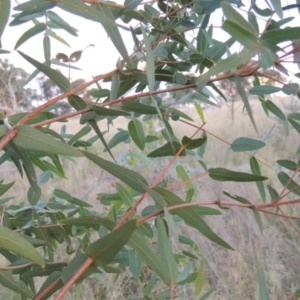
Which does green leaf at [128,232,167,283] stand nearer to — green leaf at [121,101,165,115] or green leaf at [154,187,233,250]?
green leaf at [154,187,233,250]

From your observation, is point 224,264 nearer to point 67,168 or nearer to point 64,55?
point 64,55

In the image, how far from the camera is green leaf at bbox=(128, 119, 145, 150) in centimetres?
60

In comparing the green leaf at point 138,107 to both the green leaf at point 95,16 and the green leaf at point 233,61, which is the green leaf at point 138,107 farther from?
the green leaf at point 233,61

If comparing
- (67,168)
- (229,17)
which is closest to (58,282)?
(229,17)

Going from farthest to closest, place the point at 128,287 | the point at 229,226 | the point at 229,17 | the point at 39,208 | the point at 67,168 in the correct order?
the point at 67,168 → the point at 229,226 → the point at 128,287 → the point at 39,208 → the point at 229,17

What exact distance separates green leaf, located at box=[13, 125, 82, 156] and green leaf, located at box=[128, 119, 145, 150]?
0.28 meters

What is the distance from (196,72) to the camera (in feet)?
1.97

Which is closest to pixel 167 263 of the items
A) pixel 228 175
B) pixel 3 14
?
pixel 228 175

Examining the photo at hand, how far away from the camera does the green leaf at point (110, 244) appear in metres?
0.26

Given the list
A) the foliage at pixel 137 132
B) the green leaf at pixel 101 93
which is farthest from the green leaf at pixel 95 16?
the green leaf at pixel 101 93

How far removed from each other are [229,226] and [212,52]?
2.02 metres

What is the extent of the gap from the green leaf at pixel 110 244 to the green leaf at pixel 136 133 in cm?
31

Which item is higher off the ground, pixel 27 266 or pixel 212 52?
pixel 212 52

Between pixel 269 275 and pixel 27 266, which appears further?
pixel 269 275
